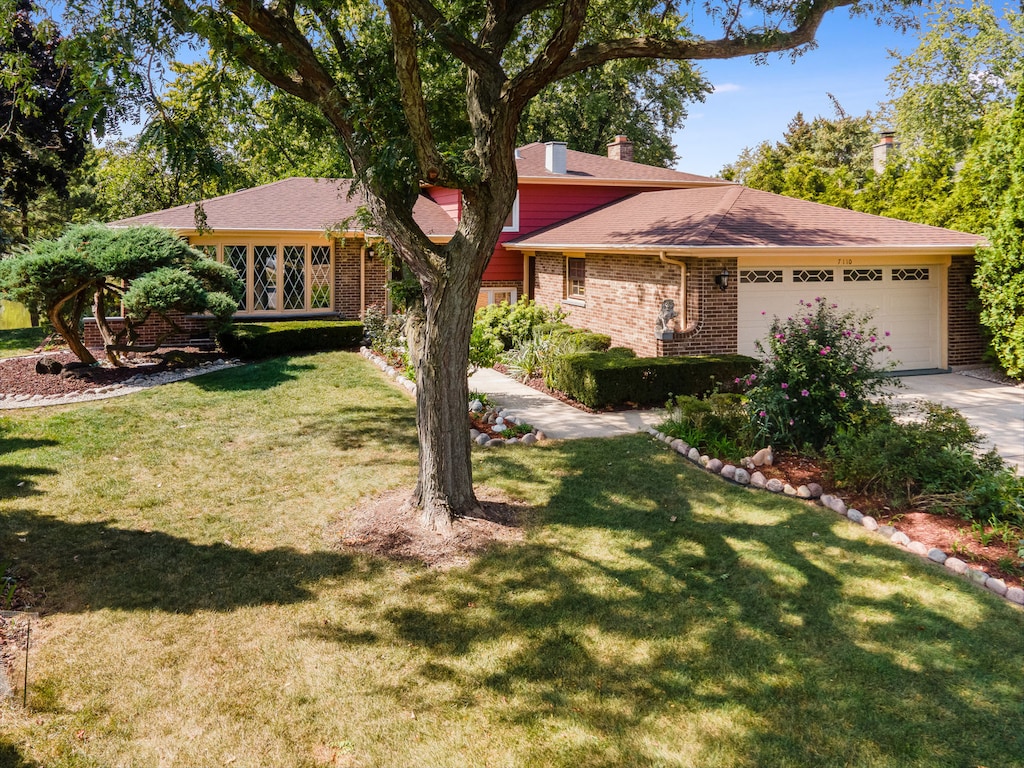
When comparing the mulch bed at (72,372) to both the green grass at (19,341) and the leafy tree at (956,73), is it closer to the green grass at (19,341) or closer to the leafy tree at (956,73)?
the green grass at (19,341)

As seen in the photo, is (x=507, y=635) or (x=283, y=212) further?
(x=283, y=212)

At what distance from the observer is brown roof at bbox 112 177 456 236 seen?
18.9m

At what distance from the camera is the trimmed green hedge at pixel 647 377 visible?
1213cm

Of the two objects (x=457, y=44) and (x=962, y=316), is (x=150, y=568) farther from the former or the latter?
(x=962, y=316)

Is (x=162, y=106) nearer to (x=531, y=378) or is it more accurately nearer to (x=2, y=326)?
(x=531, y=378)

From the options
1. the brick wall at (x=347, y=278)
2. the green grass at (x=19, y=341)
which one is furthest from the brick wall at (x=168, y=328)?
the brick wall at (x=347, y=278)

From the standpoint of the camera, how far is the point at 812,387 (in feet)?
29.8

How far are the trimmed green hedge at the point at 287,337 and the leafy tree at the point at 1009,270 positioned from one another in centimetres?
1267

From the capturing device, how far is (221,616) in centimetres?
579

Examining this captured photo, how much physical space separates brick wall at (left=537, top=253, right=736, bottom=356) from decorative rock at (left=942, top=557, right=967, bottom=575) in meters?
7.84

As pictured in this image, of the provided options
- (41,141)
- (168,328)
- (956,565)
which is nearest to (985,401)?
(956,565)

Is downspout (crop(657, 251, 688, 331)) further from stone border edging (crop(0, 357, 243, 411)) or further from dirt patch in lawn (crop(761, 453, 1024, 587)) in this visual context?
stone border edging (crop(0, 357, 243, 411))

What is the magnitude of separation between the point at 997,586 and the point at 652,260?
9645 mm

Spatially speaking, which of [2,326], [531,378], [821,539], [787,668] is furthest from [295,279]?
[2,326]
